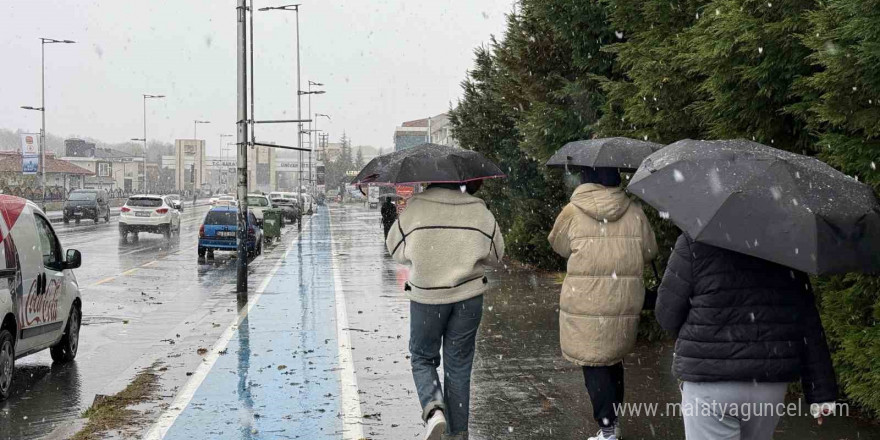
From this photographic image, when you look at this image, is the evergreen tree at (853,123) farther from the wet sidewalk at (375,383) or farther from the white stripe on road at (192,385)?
the white stripe on road at (192,385)

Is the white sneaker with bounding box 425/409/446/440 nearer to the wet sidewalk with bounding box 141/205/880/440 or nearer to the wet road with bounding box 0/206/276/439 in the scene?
the wet sidewalk with bounding box 141/205/880/440

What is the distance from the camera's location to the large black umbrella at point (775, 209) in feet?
11.9

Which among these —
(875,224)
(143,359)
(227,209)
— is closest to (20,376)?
(143,359)

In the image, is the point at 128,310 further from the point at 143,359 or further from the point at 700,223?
the point at 700,223

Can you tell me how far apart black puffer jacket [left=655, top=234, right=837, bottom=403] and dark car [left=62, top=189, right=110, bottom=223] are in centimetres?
4858

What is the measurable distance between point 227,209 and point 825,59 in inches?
892

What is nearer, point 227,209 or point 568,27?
point 568,27

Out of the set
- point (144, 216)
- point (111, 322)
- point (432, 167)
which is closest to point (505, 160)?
point (111, 322)

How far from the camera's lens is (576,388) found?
811cm

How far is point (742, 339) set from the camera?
12.4 ft

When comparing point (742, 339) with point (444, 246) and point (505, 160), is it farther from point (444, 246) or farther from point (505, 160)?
point (505, 160)

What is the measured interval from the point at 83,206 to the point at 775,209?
49296 mm

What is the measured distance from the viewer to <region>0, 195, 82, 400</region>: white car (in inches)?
321

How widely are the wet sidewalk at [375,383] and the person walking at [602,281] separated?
0.83m
